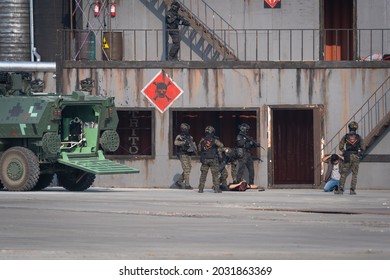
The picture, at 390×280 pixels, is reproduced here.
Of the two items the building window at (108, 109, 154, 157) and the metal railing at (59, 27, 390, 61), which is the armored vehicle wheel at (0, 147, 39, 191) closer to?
the building window at (108, 109, 154, 157)

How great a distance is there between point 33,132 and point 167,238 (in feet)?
39.3

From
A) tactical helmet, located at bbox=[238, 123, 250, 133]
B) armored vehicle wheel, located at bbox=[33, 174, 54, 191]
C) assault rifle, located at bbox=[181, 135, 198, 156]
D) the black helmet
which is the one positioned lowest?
armored vehicle wheel, located at bbox=[33, 174, 54, 191]

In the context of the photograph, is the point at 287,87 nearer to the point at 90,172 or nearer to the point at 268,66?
the point at 268,66

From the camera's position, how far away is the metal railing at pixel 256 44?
1441 inches

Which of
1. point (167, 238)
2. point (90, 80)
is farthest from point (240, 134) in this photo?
point (167, 238)

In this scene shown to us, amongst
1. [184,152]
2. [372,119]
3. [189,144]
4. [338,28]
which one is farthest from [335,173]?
[338,28]

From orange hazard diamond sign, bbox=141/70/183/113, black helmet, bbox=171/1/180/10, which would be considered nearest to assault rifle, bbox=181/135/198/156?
orange hazard diamond sign, bbox=141/70/183/113

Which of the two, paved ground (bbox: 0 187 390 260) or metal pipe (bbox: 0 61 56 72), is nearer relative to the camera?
paved ground (bbox: 0 187 390 260)

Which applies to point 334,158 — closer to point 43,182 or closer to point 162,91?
point 162,91

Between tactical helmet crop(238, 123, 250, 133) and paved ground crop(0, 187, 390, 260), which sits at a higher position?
tactical helmet crop(238, 123, 250, 133)

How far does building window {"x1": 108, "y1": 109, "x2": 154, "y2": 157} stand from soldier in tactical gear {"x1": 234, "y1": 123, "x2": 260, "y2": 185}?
9.11ft

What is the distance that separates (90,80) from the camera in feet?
110

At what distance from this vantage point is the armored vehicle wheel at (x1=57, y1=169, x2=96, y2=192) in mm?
32406

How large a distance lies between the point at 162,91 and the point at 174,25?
1.96 metres
